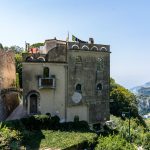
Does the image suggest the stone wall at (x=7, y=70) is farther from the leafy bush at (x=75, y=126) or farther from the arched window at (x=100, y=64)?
the arched window at (x=100, y=64)

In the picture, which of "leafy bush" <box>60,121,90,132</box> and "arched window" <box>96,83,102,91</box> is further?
"arched window" <box>96,83,102,91</box>

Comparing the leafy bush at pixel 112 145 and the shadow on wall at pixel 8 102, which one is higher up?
the shadow on wall at pixel 8 102

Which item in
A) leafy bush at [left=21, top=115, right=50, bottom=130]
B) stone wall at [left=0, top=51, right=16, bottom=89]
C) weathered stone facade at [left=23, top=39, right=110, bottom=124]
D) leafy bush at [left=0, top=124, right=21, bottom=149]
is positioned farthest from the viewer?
stone wall at [left=0, top=51, right=16, bottom=89]

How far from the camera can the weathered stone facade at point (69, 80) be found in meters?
41.8

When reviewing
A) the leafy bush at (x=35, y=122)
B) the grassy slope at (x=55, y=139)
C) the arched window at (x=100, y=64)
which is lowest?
the grassy slope at (x=55, y=139)

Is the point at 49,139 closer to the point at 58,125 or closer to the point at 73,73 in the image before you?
the point at 58,125

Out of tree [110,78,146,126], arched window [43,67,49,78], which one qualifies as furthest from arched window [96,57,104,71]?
tree [110,78,146,126]

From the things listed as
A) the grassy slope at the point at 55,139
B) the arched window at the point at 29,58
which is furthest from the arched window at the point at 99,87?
the arched window at the point at 29,58

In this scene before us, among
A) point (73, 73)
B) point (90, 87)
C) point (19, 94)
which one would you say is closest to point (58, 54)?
point (73, 73)

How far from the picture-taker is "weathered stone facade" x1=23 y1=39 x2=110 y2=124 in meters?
41.8

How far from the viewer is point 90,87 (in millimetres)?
44562

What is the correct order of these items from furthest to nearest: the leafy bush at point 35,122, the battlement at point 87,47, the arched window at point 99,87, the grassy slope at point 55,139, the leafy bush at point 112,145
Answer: the arched window at point 99,87 < the battlement at point 87,47 < the leafy bush at point 35,122 < the leafy bush at point 112,145 < the grassy slope at point 55,139

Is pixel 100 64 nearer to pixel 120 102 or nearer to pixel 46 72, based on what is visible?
pixel 46 72

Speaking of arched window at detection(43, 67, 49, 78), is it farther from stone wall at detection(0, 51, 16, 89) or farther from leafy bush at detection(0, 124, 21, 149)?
leafy bush at detection(0, 124, 21, 149)
